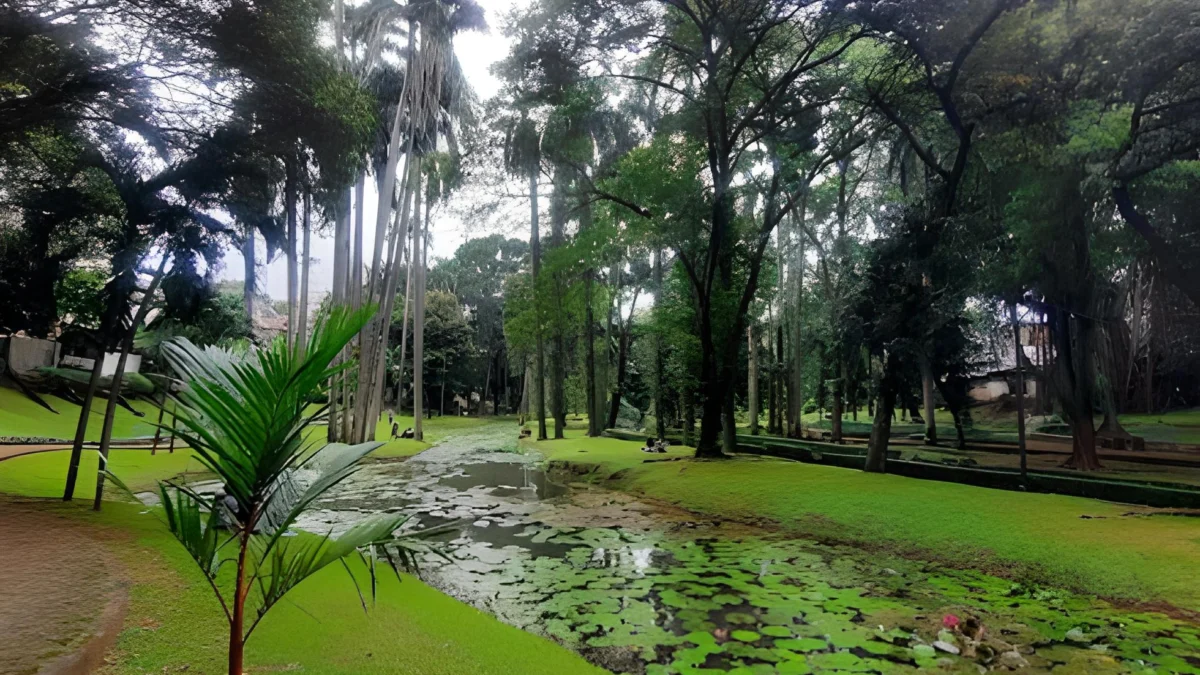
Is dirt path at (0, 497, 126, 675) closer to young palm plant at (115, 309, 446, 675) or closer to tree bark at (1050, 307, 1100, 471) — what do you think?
young palm plant at (115, 309, 446, 675)

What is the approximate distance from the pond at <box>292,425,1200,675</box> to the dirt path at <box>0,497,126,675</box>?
2152 mm

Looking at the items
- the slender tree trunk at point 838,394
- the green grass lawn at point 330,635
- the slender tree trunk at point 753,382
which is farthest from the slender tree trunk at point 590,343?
the green grass lawn at point 330,635

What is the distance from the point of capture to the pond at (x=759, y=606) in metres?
3.35

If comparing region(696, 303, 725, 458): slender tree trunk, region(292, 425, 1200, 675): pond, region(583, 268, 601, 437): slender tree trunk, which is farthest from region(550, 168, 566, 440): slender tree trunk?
region(292, 425, 1200, 675): pond

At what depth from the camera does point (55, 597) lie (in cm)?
341

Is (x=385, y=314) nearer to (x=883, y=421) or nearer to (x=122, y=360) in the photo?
(x=122, y=360)

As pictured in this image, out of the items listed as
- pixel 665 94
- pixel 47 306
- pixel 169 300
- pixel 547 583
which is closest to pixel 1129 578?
pixel 547 583

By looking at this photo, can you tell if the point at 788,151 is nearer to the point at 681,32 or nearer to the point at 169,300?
the point at 681,32

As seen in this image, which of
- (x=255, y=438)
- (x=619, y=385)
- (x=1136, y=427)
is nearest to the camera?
(x=255, y=438)

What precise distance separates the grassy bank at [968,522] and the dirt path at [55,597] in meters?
6.16

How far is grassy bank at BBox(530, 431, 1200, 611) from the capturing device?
15.1ft

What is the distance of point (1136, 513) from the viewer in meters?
5.85

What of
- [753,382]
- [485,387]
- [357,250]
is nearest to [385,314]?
[357,250]

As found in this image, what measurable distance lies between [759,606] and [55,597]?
14.5ft
